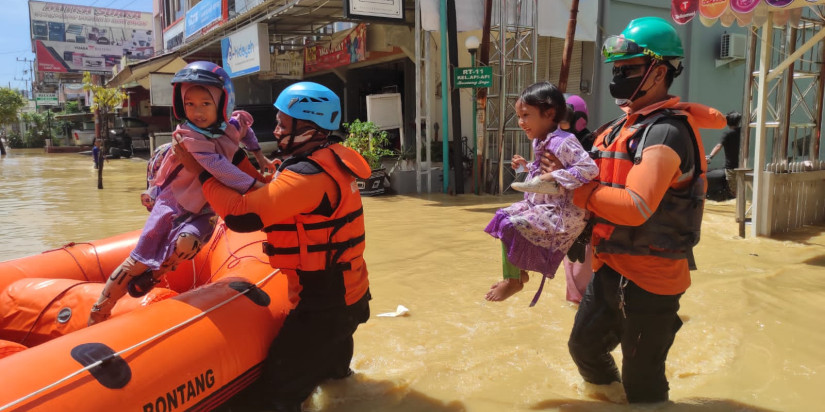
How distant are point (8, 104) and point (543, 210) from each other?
53.3 m

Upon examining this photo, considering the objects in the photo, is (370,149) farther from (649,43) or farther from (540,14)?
(649,43)

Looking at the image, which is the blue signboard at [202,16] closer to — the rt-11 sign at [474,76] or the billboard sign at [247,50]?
the billboard sign at [247,50]

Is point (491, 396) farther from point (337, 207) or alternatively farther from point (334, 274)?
point (337, 207)

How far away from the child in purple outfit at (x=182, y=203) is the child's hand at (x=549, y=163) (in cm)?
148

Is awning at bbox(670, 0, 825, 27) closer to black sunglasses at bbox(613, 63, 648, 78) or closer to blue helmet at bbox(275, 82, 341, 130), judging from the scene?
black sunglasses at bbox(613, 63, 648, 78)

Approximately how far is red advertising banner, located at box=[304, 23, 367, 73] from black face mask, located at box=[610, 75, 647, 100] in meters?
11.5

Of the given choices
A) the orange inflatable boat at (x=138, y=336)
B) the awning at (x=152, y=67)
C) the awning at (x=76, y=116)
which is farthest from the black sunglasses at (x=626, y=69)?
the awning at (x=76, y=116)

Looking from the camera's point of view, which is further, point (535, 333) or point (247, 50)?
point (247, 50)

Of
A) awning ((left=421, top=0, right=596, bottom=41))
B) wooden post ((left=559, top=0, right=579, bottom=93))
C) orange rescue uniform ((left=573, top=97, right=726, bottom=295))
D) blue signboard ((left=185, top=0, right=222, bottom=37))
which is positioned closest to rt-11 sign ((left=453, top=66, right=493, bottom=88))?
awning ((left=421, top=0, right=596, bottom=41))

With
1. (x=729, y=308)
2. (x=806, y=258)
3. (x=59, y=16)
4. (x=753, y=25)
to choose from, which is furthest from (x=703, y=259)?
(x=59, y=16)

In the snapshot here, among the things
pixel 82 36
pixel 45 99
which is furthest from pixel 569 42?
pixel 45 99

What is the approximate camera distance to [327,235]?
2.65m

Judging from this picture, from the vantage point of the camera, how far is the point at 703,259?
6012 mm

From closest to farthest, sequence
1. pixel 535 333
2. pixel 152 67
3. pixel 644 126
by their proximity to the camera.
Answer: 1. pixel 644 126
2. pixel 535 333
3. pixel 152 67
